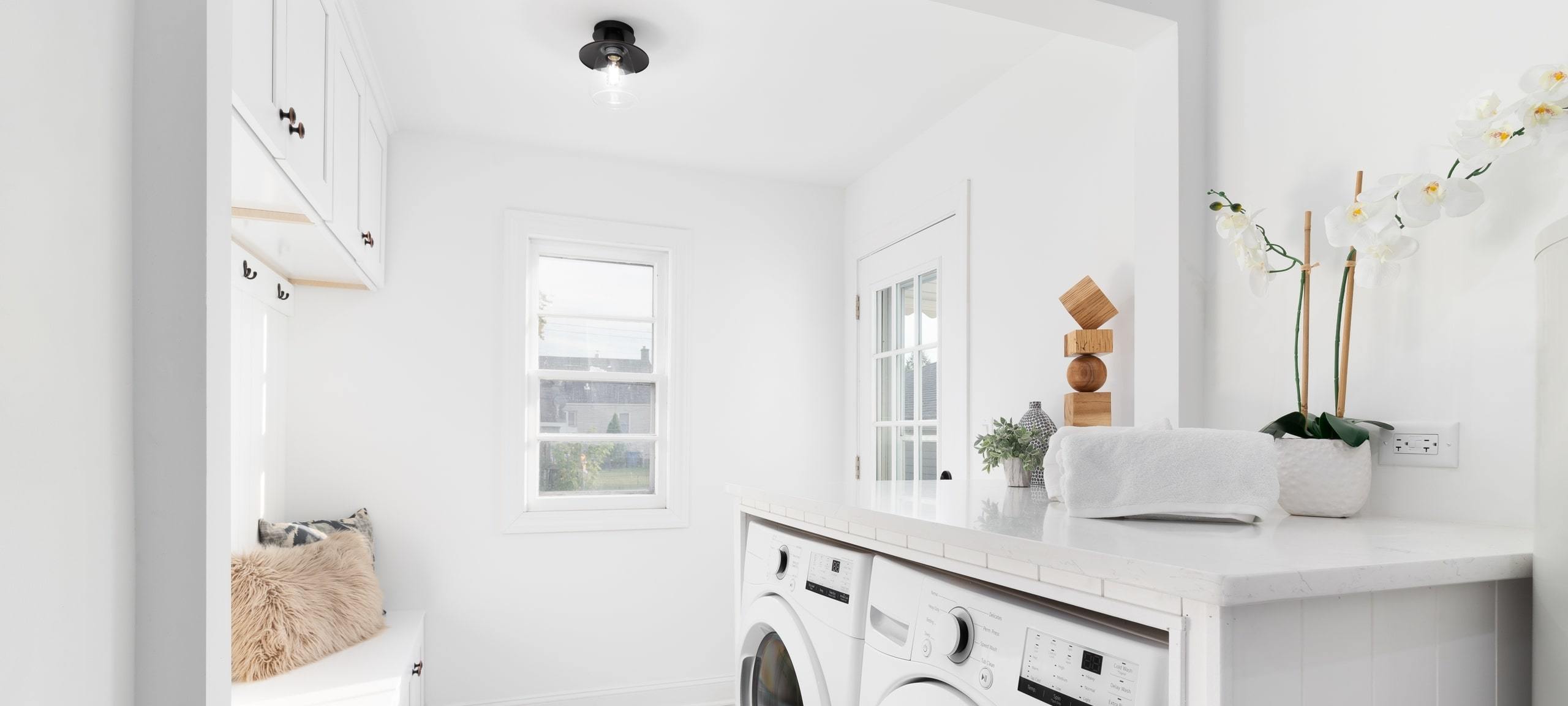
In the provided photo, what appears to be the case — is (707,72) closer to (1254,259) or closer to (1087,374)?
(1087,374)

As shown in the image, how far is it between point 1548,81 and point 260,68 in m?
1.91

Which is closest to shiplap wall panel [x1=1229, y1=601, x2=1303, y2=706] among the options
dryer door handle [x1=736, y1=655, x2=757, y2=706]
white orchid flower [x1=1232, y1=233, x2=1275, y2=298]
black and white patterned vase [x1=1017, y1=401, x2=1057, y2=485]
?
white orchid flower [x1=1232, y1=233, x2=1275, y2=298]

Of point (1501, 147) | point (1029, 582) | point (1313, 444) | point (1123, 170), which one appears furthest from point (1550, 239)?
point (1123, 170)

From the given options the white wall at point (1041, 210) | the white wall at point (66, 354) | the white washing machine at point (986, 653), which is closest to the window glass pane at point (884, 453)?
the white wall at point (1041, 210)

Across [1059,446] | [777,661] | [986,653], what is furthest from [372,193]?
[986,653]

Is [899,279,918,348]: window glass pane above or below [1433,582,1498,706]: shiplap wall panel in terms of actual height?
above

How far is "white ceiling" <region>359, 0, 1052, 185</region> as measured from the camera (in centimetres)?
233

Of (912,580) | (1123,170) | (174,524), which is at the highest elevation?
(1123,170)

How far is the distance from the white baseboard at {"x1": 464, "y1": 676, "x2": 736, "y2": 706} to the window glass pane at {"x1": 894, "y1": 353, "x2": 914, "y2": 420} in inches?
50.3

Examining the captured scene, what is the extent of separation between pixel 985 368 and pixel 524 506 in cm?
191

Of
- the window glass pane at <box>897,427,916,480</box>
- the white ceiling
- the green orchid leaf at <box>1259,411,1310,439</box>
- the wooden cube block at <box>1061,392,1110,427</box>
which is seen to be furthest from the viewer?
the window glass pane at <box>897,427,916,480</box>

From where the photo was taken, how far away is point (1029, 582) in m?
0.95

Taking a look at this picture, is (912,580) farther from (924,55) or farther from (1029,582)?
(924,55)

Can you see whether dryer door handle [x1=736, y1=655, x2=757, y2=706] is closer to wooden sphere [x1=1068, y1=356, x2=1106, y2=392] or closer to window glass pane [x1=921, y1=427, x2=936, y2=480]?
wooden sphere [x1=1068, y1=356, x2=1106, y2=392]
